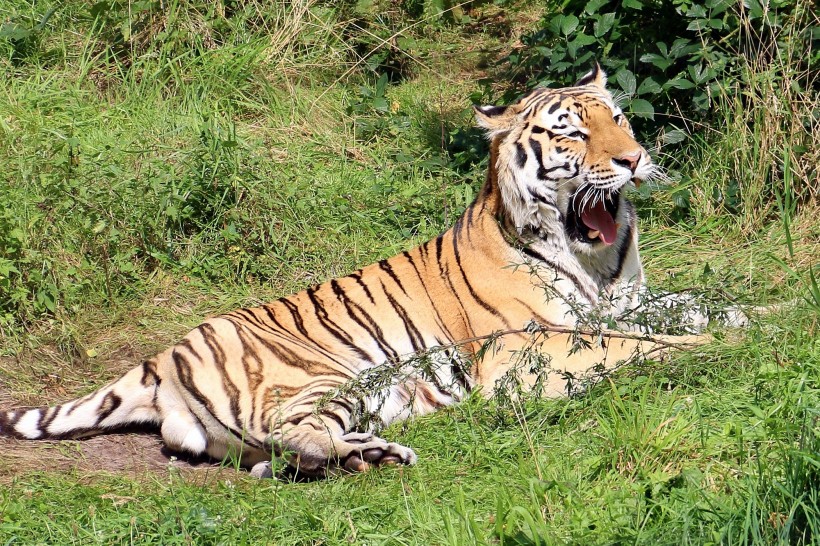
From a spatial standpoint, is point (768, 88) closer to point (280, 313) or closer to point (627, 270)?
point (627, 270)

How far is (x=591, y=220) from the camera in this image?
432cm

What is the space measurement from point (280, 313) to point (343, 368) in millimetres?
373

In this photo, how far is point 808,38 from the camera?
5047 mm

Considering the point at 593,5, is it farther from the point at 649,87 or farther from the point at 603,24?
the point at 649,87

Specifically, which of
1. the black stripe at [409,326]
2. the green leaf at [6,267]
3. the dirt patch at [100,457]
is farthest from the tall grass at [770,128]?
the green leaf at [6,267]

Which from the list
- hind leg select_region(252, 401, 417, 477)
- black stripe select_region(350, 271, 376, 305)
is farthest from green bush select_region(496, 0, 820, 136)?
hind leg select_region(252, 401, 417, 477)

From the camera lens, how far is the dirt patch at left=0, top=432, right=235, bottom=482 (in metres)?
3.86

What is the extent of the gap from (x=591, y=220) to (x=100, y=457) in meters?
2.17

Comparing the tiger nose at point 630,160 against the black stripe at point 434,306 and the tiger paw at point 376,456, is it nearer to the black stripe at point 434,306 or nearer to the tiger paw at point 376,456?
the black stripe at point 434,306

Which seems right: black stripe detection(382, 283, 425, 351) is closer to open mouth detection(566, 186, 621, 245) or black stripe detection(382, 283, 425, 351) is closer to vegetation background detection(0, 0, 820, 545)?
vegetation background detection(0, 0, 820, 545)

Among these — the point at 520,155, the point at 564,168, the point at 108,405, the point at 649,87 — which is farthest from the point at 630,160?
the point at 108,405

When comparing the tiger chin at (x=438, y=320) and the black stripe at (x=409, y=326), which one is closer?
the tiger chin at (x=438, y=320)

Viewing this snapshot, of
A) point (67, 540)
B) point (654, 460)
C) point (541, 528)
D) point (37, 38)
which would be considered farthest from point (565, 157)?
point (37, 38)

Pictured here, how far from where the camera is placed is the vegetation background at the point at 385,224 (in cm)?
311
